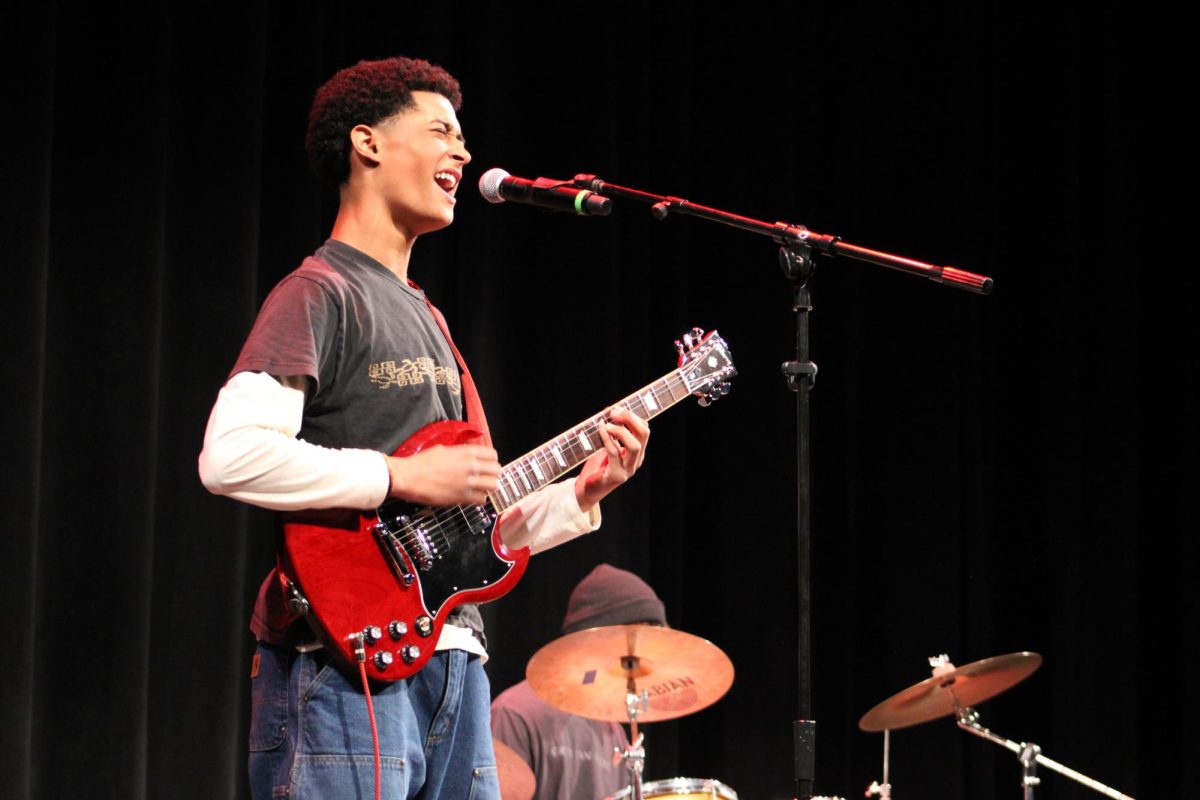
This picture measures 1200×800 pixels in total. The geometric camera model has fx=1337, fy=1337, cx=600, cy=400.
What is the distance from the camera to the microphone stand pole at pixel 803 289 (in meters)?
2.20

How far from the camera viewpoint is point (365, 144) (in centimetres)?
225

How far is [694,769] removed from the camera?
4.34 meters

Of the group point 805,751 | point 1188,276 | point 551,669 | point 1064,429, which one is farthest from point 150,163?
point 1188,276

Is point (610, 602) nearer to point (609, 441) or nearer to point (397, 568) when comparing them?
point (609, 441)

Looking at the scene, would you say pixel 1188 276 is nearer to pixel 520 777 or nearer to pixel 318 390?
pixel 520 777

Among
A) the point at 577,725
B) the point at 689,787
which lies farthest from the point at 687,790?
the point at 577,725

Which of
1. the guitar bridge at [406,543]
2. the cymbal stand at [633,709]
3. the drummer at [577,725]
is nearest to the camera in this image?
the guitar bridge at [406,543]

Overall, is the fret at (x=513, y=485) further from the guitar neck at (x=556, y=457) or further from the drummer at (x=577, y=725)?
the drummer at (x=577, y=725)

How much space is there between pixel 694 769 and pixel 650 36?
96.1 inches

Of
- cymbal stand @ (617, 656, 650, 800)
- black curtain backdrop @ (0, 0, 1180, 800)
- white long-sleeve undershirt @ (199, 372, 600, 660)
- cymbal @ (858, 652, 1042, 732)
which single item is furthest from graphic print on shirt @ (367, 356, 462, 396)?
cymbal @ (858, 652, 1042, 732)

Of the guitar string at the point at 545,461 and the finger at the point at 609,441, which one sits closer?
the guitar string at the point at 545,461

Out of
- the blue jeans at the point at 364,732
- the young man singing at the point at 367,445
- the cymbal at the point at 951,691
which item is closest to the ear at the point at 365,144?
the young man singing at the point at 367,445

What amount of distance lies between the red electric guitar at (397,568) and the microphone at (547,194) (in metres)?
0.43

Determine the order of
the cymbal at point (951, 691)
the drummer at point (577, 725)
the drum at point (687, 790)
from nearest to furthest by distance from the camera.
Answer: the drum at point (687, 790)
the cymbal at point (951, 691)
the drummer at point (577, 725)
